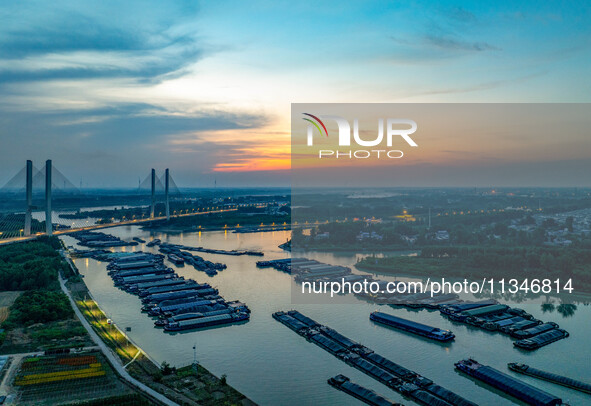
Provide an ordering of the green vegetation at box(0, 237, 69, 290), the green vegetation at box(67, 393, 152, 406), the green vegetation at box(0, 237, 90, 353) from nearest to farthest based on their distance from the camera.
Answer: the green vegetation at box(67, 393, 152, 406), the green vegetation at box(0, 237, 90, 353), the green vegetation at box(0, 237, 69, 290)

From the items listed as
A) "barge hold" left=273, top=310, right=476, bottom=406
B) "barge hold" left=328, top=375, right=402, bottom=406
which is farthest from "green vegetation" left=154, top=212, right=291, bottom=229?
"barge hold" left=328, top=375, right=402, bottom=406

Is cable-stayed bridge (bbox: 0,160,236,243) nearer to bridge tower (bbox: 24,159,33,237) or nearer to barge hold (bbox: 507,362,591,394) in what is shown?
bridge tower (bbox: 24,159,33,237)

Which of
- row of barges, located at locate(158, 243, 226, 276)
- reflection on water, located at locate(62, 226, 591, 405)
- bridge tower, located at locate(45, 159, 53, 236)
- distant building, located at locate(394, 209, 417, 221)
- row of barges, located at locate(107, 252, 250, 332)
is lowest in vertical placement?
reflection on water, located at locate(62, 226, 591, 405)

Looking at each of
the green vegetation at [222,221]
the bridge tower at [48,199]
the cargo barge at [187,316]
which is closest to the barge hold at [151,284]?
the cargo barge at [187,316]

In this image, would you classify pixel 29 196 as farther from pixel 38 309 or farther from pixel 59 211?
pixel 59 211

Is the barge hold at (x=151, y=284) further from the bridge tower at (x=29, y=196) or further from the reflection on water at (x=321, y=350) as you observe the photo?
the bridge tower at (x=29, y=196)

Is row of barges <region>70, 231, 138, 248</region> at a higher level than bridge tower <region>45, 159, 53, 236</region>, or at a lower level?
lower
